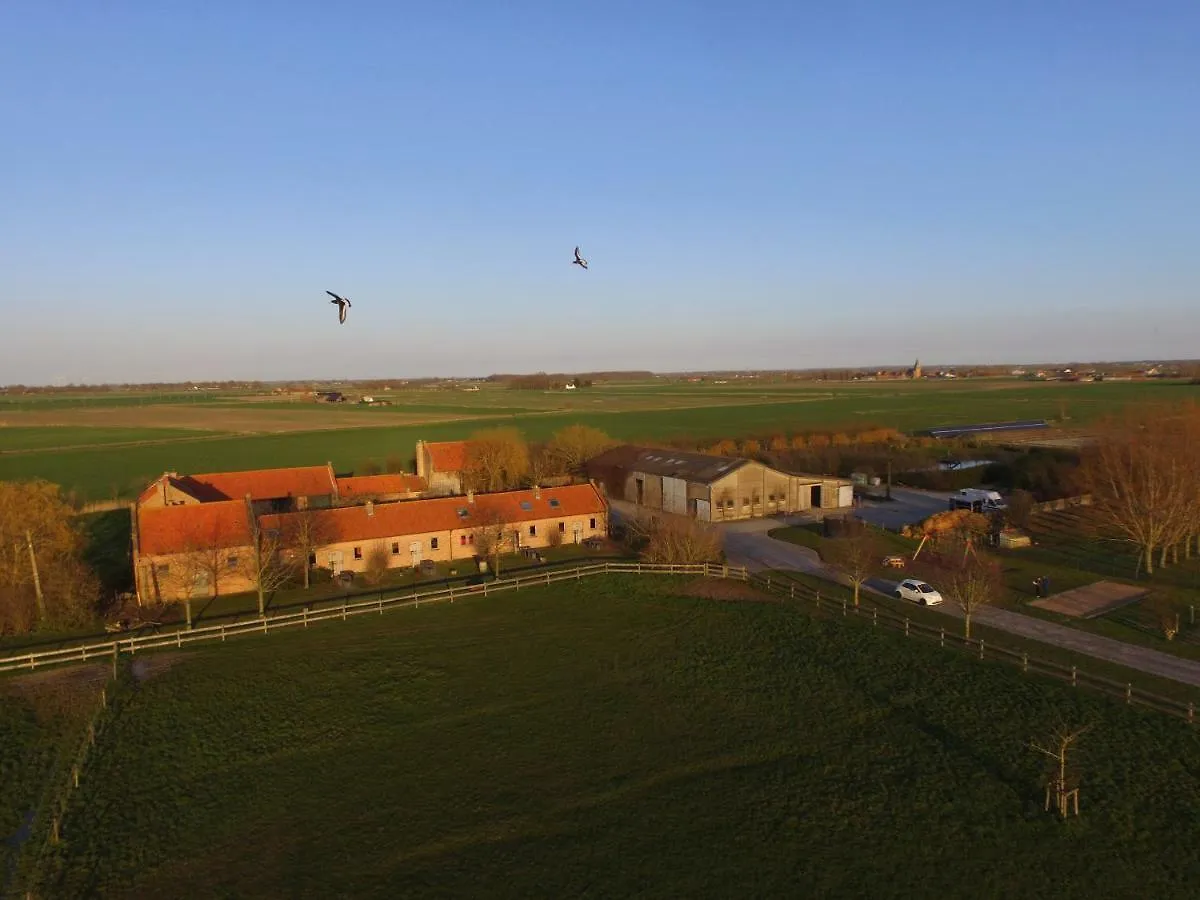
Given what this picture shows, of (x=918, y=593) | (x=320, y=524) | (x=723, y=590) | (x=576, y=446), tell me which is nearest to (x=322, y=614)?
(x=320, y=524)

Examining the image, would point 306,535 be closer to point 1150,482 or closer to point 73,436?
point 1150,482

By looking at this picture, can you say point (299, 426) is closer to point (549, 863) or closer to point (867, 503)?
point (867, 503)

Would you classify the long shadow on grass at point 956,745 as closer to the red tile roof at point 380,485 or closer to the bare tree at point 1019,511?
the bare tree at point 1019,511

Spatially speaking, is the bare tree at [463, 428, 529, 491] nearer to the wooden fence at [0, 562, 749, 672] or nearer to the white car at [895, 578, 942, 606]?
the wooden fence at [0, 562, 749, 672]

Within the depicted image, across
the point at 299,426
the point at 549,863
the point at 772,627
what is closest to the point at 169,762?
the point at 549,863

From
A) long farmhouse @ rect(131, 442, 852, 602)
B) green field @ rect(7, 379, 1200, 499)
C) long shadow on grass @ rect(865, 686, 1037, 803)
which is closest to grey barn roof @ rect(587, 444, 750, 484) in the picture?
long farmhouse @ rect(131, 442, 852, 602)

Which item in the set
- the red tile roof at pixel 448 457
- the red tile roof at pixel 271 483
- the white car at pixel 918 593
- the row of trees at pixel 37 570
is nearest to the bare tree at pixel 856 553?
the white car at pixel 918 593
